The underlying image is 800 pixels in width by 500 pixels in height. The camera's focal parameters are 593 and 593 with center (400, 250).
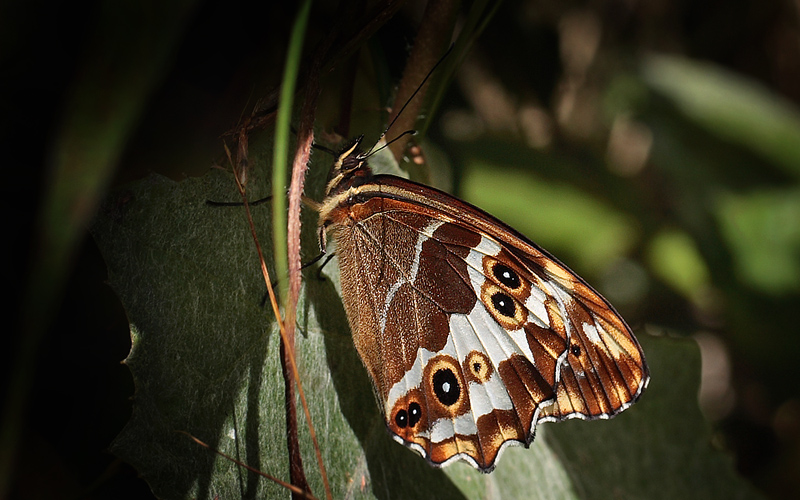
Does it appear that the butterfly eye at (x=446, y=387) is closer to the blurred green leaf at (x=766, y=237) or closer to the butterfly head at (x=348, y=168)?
the butterfly head at (x=348, y=168)

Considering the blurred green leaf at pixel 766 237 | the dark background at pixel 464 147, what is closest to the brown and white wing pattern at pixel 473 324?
the dark background at pixel 464 147

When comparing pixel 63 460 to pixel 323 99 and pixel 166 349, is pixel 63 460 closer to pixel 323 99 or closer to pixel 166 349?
pixel 166 349

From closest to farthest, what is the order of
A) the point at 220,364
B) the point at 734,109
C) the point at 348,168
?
1. the point at 220,364
2. the point at 348,168
3. the point at 734,109

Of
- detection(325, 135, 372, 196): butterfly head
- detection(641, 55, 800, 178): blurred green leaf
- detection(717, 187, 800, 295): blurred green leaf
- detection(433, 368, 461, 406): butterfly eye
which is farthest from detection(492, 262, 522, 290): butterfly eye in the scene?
detection(641, 55, 800, 178): blurred green leaf

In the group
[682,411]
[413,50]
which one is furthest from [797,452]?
[413,50]

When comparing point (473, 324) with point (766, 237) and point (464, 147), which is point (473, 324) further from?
point (766, 237)

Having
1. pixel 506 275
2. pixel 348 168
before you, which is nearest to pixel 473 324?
pixel 506 275

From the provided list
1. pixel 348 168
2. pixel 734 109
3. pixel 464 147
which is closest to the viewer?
pixel 348 168
